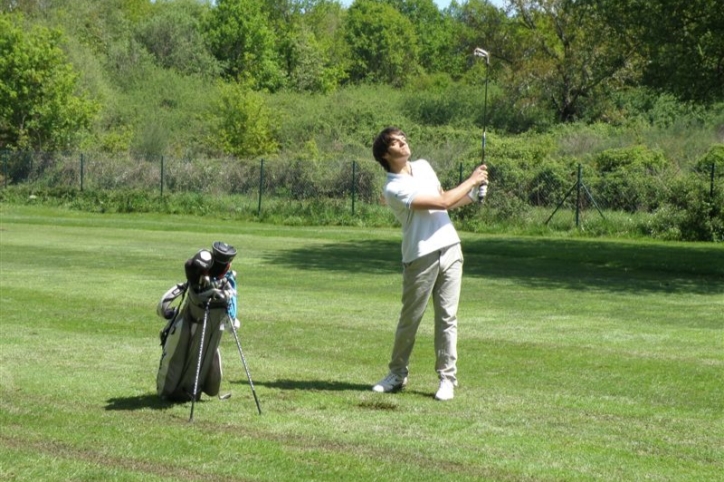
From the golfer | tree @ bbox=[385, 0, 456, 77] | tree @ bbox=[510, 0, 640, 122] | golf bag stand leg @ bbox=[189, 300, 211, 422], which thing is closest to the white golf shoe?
the golfer

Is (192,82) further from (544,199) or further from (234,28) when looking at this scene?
(544,199)

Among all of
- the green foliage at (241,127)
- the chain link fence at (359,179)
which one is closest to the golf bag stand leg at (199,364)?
the chain link fence at (359,179)

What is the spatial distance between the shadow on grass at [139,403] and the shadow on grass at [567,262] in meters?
12.2

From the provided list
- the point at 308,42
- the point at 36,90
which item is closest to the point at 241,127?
the point at 36,90

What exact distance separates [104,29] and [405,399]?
9126cm

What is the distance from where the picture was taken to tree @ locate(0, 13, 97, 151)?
2173 inches

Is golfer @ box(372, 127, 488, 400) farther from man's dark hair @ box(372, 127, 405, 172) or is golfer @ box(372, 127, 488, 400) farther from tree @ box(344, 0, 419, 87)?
tree @ box(344, 0, 419, 87)

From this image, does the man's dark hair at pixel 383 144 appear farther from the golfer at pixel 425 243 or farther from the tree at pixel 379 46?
the tree at pixel 379 46

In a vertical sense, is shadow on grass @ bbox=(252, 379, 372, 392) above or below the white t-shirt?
below

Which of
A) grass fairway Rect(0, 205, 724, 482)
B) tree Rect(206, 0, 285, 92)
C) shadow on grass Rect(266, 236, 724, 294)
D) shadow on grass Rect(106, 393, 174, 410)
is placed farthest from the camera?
tree Rect(206, 0, 285, 92)

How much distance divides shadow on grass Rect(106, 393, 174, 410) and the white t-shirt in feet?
7.40

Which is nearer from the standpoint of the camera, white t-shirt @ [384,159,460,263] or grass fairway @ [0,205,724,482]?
grass fairway @ [0,205,724,482]

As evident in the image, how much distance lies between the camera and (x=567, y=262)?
26.7 metres

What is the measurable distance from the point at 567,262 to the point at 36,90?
36334mm
